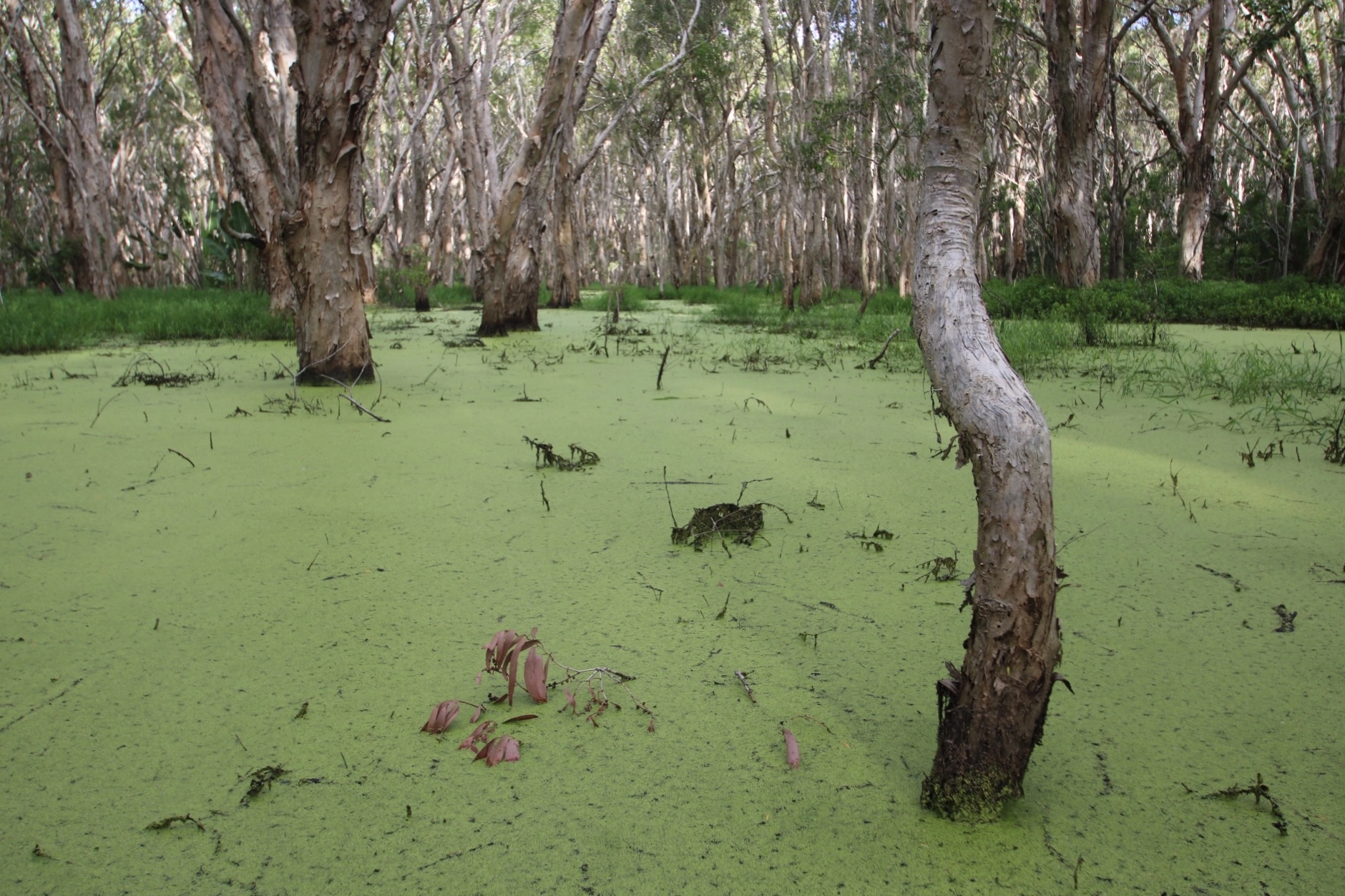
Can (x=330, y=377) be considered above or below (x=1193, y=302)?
below

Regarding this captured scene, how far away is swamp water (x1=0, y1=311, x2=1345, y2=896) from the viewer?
1.08m

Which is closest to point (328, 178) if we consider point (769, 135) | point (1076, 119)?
point (1076, 119)

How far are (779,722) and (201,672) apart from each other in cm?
94

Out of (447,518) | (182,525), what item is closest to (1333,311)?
(447,518)

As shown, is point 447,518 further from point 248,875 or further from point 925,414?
point 925,414

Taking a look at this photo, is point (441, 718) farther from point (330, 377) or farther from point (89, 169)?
point (89, 169)

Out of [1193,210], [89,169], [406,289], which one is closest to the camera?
[1193,210]

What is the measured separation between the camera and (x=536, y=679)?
1398 mm

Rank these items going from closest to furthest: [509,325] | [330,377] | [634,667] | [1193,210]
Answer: [634,667] → [330,377] → [509,325] → [1193,210]

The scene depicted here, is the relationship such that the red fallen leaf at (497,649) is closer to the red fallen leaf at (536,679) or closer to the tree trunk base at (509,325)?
the red fallen leaf at (536,679)

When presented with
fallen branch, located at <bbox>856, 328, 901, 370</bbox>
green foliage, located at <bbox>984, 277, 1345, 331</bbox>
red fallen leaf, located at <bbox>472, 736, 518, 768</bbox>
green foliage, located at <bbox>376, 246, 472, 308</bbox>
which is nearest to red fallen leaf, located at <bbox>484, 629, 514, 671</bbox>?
red fallen leaf, located at <bbox>472, 736, 518, 768</bbox>

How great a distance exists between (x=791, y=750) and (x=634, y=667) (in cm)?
35

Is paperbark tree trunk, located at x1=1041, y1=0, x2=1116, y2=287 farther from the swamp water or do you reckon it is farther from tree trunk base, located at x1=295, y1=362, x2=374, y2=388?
tree trunk base, located at x1=295, y1=362, x2=374, y2=388

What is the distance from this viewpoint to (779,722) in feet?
4.44
